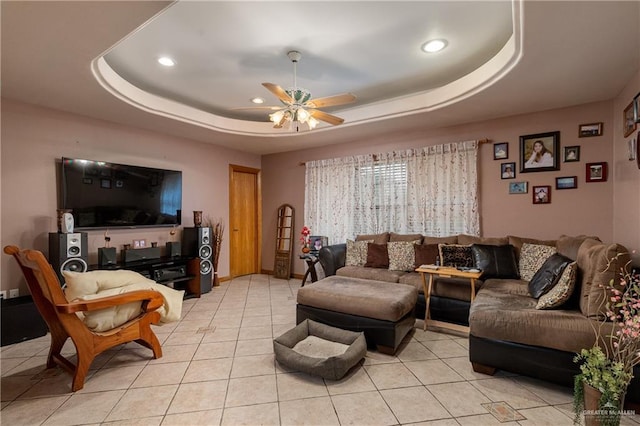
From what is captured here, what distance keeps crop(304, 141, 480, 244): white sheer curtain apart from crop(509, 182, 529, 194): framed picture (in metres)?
0.42

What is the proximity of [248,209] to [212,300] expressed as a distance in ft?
7.58

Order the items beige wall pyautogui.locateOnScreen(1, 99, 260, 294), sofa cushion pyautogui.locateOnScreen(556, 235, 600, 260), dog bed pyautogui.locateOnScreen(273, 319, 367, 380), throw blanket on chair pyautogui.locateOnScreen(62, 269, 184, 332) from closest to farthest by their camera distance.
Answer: dog bed pyautogui.locateOnScreen(273, 319, 367, 380) → throw blanket on chair pyautogui.locateOnScreen(62, 269, 184, 332) → sofa cushion pyautogui.locateOnScreen(556, 235, 600, 260) → beige wall pyautogui.locateOnScreen(1, 99, 260, 294)

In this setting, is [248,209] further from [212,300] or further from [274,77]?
[274,77]

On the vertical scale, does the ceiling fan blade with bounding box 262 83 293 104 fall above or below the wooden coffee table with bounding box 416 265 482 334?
above

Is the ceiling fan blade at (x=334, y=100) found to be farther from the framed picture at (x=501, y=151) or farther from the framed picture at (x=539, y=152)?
the framed picture at (x=539, y=152)

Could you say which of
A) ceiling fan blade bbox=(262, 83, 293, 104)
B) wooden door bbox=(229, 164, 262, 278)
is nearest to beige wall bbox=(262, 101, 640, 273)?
ceiling fan blade bbox=(262, 83, 293, 104)

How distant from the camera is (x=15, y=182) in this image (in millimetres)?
3318

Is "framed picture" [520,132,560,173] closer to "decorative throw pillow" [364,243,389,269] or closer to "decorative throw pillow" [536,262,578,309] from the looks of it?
"decorative throw pillow" [536,262,578,309]

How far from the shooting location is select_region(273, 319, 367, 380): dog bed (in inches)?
87.2

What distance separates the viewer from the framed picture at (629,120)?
2.67m

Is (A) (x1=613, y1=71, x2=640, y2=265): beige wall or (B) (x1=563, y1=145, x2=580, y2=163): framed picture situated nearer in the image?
(A) (x1=613, y1=71, x2=640, y2=265): beige wall

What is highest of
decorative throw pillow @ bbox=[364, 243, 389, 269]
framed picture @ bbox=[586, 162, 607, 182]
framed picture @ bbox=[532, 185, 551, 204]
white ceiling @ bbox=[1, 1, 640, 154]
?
white ceiling @ bbox=[1, 1, 640, 154]

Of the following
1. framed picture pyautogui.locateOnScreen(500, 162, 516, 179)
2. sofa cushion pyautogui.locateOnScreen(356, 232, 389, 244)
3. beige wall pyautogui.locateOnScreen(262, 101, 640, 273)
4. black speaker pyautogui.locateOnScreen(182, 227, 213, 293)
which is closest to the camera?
beige wall pyautogui.locateOnScreen(262, 101, 640, 273)

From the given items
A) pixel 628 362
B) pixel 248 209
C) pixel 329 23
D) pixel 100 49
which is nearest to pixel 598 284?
pixel 628 362
